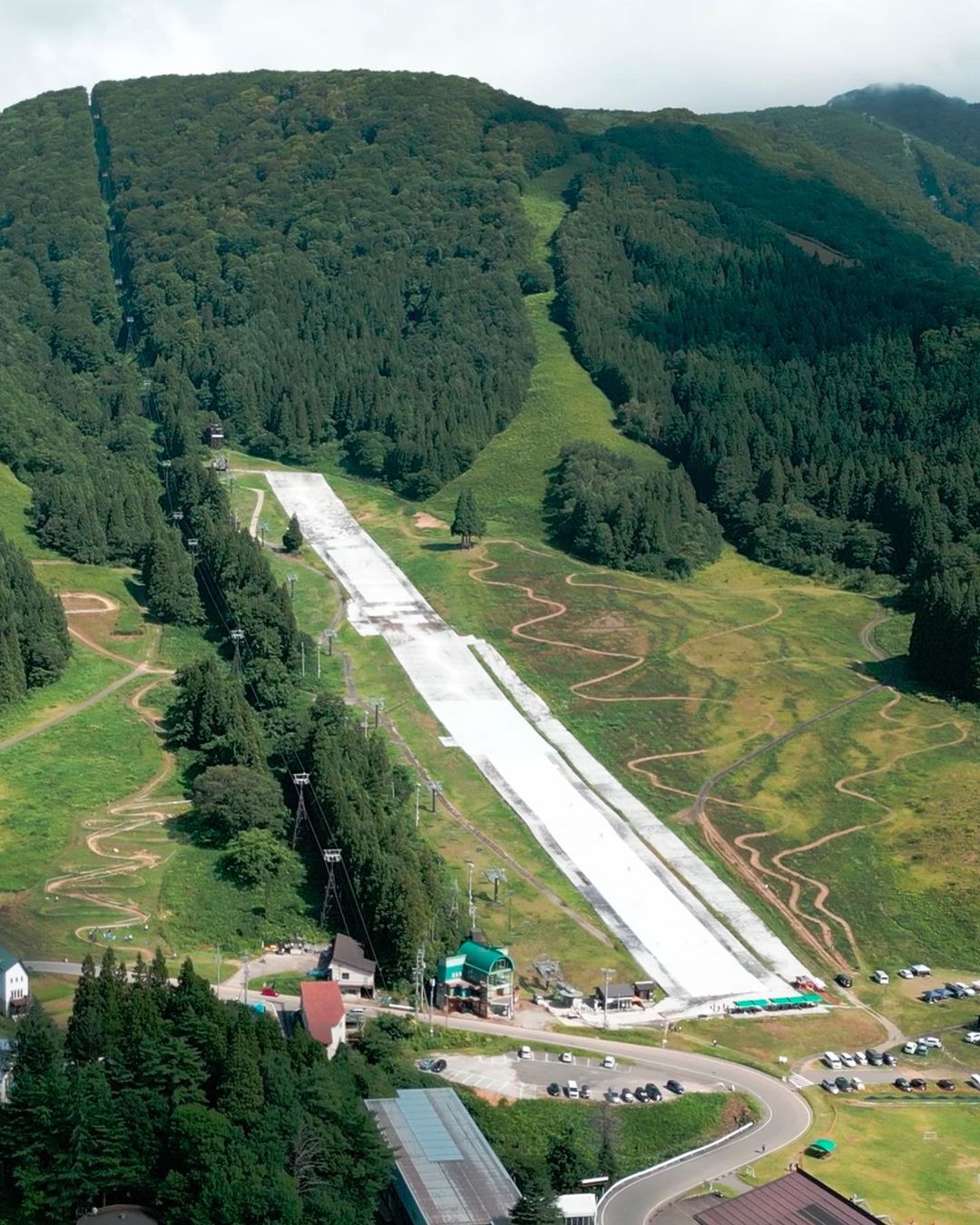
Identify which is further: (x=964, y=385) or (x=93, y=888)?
(x=964, y=385)

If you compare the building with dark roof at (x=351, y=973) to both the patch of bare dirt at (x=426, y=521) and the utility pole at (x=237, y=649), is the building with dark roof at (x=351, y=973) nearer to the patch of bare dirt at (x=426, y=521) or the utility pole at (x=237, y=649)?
the utility pole at (x=237, y=649)

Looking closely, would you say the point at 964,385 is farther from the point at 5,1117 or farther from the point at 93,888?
the point at 5,1117

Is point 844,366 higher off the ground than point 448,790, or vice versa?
point 844,366

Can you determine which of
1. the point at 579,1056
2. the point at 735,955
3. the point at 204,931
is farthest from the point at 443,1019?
the point at 735,955

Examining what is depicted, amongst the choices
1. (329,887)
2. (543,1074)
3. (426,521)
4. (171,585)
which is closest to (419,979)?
(543,1074)

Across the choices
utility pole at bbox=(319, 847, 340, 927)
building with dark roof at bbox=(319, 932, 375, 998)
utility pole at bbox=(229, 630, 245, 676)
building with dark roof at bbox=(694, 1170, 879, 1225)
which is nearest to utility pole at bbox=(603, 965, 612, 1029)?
building with dark roof at bbox=(319, 932, 375, 998)

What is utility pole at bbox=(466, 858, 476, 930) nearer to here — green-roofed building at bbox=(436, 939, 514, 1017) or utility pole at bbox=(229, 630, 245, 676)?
green-roofed building at bbox=(436, 939, 514, 1017)

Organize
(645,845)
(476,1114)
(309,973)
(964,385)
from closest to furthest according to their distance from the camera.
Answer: (476,1114) < (309,973) < (645,845) < (964,385)

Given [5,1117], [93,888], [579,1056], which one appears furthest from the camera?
[93,888]

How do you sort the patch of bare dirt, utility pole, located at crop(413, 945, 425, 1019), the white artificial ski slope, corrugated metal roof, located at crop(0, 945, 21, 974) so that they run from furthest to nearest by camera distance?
the patch of bare dirt, the white artificial ski slope, utility pole, located at crop(413, 945, 425, 1019), corrugated metal roof, located at crop(0, 945, 21, 974)
